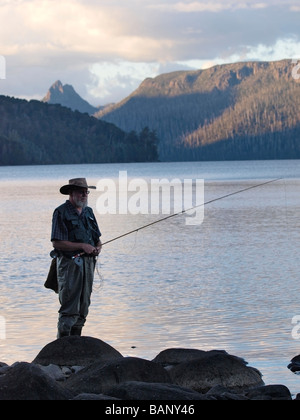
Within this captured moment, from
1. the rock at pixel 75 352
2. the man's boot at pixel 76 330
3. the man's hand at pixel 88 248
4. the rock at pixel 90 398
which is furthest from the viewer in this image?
the man's boot at pixel 76 330

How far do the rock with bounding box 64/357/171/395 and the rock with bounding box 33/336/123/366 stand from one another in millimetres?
1033

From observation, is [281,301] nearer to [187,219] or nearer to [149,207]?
[187,219]

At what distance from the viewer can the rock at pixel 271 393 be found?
800 cm

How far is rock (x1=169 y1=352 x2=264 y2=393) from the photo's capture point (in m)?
8.77

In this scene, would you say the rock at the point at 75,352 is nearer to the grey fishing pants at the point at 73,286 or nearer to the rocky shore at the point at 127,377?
the rocky shore at the point at 127,377

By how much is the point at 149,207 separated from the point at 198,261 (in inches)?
1029

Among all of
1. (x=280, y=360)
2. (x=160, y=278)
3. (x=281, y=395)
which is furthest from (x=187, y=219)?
(x=281, y=395)

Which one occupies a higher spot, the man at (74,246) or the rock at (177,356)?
the man at (74,246)

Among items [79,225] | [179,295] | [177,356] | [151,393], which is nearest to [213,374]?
[177,356]

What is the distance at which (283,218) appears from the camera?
37812mm

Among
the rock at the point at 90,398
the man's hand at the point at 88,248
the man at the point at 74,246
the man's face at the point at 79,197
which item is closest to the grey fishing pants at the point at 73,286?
the man at the point at 74,246

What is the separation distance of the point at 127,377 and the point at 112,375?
0.14 metres

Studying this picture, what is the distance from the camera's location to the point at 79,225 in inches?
383

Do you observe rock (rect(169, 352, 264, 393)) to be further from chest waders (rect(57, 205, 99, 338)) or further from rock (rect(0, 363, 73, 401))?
rock (rect(0, 363, 73, 401))
